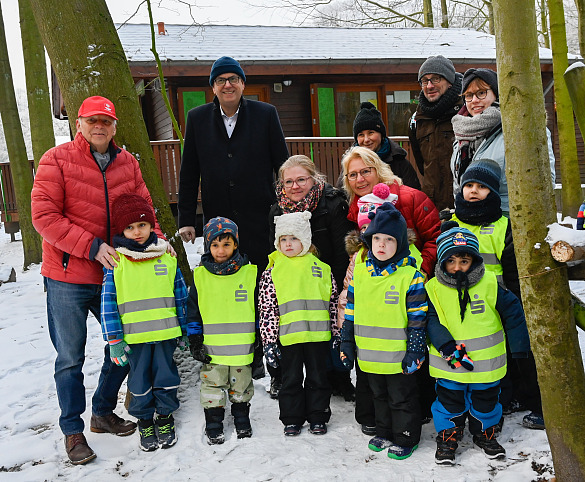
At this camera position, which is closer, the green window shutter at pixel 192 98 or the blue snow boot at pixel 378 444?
the blue snow boot at pixel 378 444

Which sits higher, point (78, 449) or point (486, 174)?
point (486, 174)

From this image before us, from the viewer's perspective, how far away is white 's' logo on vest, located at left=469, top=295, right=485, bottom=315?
269 centimetres

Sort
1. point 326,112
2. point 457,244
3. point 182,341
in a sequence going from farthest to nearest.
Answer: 1. point 326,112
2. point 182,341
3. point 457,244

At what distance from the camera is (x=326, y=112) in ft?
40.4

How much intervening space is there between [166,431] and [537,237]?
7.53 ft

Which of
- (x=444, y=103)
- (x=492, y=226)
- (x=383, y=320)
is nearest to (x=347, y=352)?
A: (x=383, y=320)

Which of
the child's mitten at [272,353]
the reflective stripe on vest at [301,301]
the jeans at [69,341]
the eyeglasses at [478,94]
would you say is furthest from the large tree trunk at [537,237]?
the jeans at [69,341]

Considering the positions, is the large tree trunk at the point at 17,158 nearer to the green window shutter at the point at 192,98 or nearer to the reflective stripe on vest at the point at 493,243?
the green window shutter at the point at 192,98

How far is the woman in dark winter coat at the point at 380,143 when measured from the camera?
351 centimetres

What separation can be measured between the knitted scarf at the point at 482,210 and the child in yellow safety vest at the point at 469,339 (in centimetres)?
21

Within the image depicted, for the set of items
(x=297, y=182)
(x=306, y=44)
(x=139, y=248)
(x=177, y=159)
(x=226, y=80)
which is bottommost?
(x=139, y=248)

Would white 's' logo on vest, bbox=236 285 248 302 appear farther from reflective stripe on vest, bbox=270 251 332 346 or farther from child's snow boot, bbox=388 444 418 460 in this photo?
child's snow boot, bbox=388 444 418 460

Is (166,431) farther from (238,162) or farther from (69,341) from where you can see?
(238,162)

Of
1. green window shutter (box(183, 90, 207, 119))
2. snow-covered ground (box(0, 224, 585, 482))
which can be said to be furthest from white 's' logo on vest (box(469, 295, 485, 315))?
green window shutter (box(183, 90, 207, 119))
